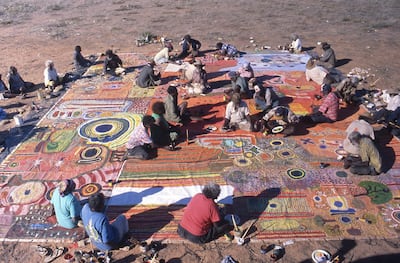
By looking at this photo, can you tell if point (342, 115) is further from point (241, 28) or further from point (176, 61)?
point (241, 28)

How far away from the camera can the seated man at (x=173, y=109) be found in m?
10.1

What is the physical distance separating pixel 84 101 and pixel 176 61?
188 inches

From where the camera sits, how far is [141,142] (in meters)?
8.85

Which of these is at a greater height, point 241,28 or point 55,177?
point 241,28

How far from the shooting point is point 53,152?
9367 millimetres

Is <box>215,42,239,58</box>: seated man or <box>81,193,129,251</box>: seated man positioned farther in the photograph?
<box>215,42,239,58</box>: seated man

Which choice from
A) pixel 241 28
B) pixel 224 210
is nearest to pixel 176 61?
pixel 241 28

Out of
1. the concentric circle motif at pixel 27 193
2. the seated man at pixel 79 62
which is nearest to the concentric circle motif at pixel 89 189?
the concentric circle motif at pixel 27 193

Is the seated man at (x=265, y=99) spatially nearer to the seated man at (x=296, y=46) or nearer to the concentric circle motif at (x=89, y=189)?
the concentric circle motif at (x=89, y=189)

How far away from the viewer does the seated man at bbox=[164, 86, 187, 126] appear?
10.1m

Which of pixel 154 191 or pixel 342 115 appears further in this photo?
pixel 342 115

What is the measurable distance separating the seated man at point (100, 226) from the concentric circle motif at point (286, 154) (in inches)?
172

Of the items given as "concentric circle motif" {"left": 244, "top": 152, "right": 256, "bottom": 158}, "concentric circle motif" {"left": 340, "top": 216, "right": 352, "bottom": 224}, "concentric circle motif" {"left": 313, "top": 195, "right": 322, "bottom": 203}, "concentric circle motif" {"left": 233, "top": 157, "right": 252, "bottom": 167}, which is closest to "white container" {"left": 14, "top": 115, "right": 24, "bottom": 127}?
"concentric circle motif" {"left": 233, "top": 157, "right": 252, "bottom": 167}

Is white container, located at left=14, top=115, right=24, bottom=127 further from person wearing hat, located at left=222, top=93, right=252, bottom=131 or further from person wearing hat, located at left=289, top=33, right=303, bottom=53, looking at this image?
person wearing hat, located at left=289, top=33, right=303, bottom=53
